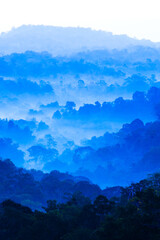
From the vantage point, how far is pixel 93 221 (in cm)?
1441

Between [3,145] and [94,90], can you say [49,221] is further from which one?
[94,90]

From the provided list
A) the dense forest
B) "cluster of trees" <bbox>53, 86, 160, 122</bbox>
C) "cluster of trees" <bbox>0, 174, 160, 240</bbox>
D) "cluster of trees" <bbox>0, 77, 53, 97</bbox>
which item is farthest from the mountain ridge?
"cluster of trees" <bbox>0, 174, 160, 240</bbox>

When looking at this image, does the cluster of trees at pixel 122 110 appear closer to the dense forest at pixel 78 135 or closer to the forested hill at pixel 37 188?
the dense forest at pixel 78 135

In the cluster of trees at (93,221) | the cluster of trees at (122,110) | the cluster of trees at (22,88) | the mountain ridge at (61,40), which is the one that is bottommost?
the cluster of trees at (93,221)

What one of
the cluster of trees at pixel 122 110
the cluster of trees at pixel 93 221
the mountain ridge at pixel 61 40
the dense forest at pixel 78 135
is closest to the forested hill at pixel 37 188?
the dense forest at pixel 78 135

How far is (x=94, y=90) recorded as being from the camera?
126500mm

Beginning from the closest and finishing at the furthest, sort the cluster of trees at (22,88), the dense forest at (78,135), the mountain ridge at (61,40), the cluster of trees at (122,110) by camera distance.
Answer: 1. the dense forest at (78,135)
2. the cluster of trees at (122,110)
3. the cluster of trees at (22,88)
4. the mountain ridge at (61,40)

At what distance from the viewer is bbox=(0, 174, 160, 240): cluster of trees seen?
34.7ft

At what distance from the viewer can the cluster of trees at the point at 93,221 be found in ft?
34.7

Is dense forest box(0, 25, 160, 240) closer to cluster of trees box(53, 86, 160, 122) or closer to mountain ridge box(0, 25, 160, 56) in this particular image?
cluster of trees box(53, 86, 160, 122)

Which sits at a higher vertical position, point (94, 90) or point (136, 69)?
point (136, 69)

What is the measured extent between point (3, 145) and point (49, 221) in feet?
208

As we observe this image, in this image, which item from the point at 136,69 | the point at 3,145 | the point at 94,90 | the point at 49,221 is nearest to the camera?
the point at 49,221

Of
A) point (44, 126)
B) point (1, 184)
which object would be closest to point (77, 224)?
point (1, 184)
